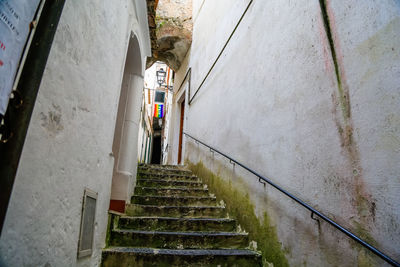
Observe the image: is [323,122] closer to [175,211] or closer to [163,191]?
[175,211]


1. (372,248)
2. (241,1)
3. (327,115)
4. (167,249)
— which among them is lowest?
(167,249)

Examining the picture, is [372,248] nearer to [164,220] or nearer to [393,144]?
[393,144]

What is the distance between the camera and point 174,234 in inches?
119

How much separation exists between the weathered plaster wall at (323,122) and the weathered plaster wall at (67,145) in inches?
69.4

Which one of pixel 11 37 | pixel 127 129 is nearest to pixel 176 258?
pixel 127 129

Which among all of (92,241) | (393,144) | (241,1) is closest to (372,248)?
(393,144)

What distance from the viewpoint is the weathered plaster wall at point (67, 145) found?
1.11m

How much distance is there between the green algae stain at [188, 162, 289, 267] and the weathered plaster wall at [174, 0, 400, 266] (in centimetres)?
13

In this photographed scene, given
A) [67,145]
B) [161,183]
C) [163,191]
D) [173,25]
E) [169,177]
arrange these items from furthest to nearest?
[173,25] < [169,177] < [161,183] < [163,191] < [67,145]

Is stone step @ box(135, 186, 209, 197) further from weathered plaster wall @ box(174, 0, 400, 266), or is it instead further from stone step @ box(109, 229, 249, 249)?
stone step @ box(109, 229, 249, 249)

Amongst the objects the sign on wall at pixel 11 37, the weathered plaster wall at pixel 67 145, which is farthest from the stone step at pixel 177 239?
the sign on wall at pixel 11 37

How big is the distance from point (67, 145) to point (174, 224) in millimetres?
2191

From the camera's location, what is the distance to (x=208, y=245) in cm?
304

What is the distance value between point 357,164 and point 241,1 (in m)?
3.50
